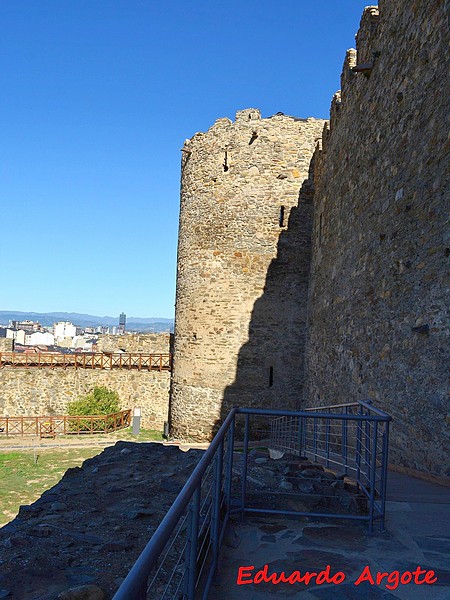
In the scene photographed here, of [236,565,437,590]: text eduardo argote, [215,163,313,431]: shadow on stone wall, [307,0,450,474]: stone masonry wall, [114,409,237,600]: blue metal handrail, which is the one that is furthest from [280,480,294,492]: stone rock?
[215,163,313,431]: shadow on stone wall

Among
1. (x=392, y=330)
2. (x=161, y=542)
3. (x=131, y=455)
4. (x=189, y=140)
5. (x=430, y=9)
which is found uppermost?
(x=189, y=140)

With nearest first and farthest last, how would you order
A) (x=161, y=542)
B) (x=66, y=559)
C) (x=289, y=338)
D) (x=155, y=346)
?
(x=161, y=542) → (x=66, y=559) → (x=289, y=338) → (x=155, y=346)

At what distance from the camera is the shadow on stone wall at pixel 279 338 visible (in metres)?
15.2

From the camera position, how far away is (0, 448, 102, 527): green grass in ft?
31.7

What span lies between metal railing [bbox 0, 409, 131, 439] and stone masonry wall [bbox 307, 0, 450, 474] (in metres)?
9.94

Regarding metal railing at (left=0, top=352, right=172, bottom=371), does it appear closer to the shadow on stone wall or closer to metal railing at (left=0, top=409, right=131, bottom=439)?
metal railing at (left=0, top=409, right=131, bottom=439)

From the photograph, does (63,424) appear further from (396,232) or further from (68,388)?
(396,232)

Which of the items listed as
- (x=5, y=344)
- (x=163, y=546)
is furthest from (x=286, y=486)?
(x=5, y=344)

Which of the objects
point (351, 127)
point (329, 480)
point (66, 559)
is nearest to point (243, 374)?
point (351, 127)

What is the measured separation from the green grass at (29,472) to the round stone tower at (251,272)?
3953 mm

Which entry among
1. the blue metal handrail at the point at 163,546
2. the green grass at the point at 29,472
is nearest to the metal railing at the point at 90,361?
the green grass at the point at 29,472

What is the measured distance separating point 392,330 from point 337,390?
3552 millimetres

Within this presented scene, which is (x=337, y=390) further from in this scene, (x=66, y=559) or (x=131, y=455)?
(x=66, y=559)

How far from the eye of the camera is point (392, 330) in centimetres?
705
